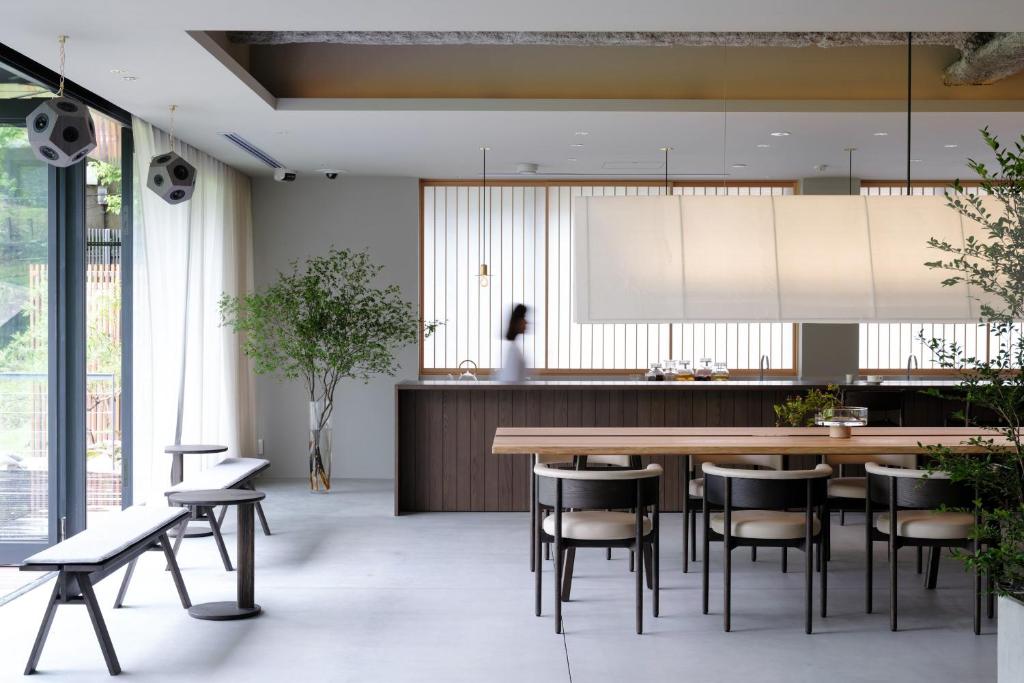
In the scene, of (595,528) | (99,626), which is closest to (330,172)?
(595,528)

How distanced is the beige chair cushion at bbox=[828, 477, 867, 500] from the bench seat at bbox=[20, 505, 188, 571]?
3484mm

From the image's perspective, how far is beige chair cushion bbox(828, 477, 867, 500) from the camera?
526 cm

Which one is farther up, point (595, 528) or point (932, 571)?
point (595, 528)

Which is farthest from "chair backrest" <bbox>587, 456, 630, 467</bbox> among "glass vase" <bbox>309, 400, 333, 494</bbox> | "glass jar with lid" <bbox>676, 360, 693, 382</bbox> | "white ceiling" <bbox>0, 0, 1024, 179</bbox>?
"glass vase" <bbox>309, 400, 333, 494</bbox>

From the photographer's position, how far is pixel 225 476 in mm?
5652

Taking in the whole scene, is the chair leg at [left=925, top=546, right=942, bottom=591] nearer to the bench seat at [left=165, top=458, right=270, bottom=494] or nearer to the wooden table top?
the wooden table top

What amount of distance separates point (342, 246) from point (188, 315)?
1950 mm

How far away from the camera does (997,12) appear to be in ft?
13.6

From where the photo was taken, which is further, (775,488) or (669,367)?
(669,367)

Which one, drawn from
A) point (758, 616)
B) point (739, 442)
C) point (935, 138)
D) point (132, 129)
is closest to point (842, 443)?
point (739, 442)

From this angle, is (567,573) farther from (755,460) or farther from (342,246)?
(342,246)

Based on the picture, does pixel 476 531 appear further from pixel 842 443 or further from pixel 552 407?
pixel 842 443

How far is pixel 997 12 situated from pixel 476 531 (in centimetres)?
415

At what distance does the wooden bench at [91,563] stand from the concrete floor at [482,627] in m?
0.14
